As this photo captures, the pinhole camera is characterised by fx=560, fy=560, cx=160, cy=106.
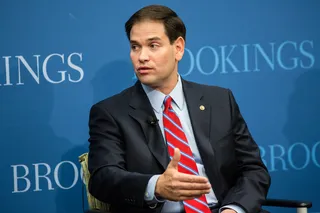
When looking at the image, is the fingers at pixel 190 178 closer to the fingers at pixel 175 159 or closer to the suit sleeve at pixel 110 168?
the fingers at pixel 175 159

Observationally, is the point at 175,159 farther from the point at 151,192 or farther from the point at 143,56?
the point at 143,56

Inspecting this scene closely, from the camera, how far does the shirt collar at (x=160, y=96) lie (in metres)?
2.81

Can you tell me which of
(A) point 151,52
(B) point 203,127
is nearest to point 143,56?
(A) point 151,52

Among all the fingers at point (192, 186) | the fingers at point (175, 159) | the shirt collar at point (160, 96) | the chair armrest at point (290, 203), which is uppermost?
the shirt collar at point (160, 96)

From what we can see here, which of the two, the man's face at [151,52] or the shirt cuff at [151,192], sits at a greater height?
the man's face at [151,52]

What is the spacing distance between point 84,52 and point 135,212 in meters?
1.23

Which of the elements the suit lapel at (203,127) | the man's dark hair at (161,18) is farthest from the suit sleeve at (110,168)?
the man's dark hair at (161,18)

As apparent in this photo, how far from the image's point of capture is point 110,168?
2572 mm

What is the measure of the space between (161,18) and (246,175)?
2.94 ft

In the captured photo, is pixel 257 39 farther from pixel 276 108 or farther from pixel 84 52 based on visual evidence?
pixel 84 52

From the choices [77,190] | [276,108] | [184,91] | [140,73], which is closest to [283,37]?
[276,108]

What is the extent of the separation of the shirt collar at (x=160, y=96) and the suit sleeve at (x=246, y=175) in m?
0.28

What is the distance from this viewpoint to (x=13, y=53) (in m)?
3.37

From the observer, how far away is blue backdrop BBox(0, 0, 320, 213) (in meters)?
3.38
